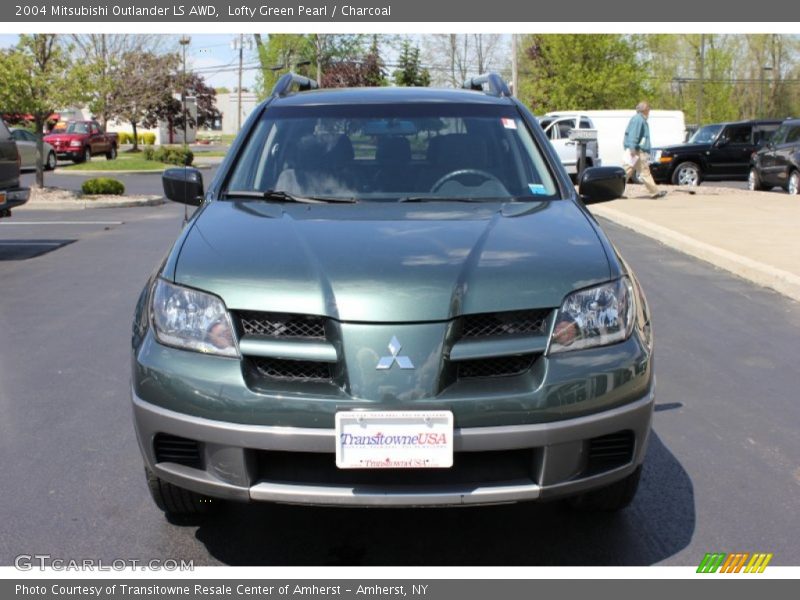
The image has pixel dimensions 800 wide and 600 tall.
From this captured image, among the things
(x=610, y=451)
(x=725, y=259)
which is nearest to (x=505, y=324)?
(x=610, y=451)

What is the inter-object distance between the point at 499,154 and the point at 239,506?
203 cm

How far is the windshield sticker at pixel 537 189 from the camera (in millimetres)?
4246

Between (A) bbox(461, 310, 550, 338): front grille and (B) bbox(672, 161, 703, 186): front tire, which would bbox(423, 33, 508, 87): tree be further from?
(A) bbox(461, 310, 550, 338): front grille

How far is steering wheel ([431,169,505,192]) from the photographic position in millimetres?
4328

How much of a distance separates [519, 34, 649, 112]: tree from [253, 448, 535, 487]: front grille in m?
40.4

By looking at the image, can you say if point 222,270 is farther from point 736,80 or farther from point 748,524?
point 736,80

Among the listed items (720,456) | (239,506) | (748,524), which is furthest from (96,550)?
(720,456)

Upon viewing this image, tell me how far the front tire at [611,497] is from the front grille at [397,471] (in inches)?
25.0

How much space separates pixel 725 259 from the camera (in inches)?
417

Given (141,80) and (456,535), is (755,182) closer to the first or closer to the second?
(456,535)

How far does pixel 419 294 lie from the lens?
3006 mm

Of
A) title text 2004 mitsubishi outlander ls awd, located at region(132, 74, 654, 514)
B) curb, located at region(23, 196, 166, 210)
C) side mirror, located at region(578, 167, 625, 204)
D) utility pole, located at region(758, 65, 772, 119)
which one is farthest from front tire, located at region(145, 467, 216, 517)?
utility pole, located at region(758, 65, 772, 119)

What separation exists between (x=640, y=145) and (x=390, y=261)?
675 inches
